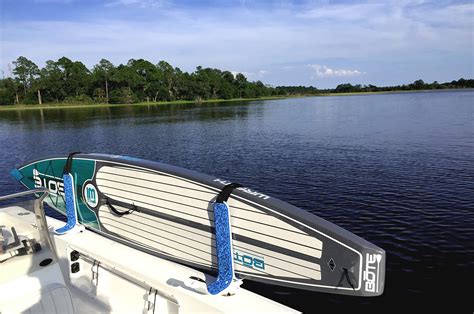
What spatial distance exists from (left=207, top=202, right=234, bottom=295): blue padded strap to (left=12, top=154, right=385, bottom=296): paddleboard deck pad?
0.80ft

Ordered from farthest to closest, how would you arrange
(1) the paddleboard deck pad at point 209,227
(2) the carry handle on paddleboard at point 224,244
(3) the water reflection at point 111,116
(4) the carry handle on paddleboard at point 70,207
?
(3) the water reflection at point 111,116
(4) the carry handle on paddleboard at point 70,207
(2) the carry handle on paddleboard at point 224,244
(1) the paddleboard deck pad at point 209,227

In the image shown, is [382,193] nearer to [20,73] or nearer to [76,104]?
[76,104]

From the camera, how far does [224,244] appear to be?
4680 millimetres

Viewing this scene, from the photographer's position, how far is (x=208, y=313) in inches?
170

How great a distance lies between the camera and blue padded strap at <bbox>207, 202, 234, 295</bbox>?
459 cm

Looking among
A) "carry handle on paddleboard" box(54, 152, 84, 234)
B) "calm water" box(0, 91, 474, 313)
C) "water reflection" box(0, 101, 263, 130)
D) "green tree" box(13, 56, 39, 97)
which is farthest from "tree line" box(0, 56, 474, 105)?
"carry handle on paddleboard" box(54, 152, 84, 234)

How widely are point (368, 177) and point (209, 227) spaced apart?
13673 millimetres

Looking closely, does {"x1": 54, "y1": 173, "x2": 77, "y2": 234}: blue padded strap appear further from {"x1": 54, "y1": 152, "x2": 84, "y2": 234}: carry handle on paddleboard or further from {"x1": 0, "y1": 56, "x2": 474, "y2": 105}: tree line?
{"x1": 0, "y1": 56, "x2": 474, "y2": 105}: tree line

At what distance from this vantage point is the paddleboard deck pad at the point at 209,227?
13.9ft

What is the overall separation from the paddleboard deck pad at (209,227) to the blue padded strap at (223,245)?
0.24 m

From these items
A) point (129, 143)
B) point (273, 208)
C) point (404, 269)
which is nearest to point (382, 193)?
point (404, 269)

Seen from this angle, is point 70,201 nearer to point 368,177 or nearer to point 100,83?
point 368,177

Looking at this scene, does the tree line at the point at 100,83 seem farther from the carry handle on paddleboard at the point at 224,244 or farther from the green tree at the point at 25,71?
the carry handle on paddleboard at the point at 224,244

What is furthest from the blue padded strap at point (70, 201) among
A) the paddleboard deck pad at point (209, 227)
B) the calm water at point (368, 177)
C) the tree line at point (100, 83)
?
the tree line at point (100, 83)
